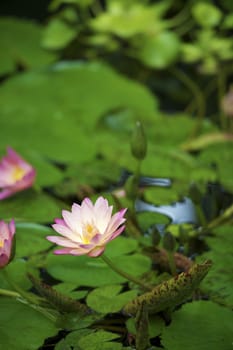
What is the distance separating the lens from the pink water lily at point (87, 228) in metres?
0.92

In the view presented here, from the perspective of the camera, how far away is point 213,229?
1.30 meters

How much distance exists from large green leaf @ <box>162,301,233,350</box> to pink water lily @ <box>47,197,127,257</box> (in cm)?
19

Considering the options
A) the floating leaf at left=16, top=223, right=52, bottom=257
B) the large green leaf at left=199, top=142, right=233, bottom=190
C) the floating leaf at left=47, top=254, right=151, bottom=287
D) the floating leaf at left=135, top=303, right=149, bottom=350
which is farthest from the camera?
the large green leaf at left=199, top=142, right=233, bottom=190

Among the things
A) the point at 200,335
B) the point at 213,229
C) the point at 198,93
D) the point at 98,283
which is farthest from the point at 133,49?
the point at 200,335

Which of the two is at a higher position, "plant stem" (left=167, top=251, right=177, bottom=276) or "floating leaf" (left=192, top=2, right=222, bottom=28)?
"plant stem" (left=167, top=251, right=177, bottom=276)

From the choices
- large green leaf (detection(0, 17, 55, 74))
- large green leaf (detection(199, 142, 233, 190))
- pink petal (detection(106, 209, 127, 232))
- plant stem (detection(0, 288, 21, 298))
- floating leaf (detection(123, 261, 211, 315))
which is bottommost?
large green leaf (detection(199, 142, 233, 190))

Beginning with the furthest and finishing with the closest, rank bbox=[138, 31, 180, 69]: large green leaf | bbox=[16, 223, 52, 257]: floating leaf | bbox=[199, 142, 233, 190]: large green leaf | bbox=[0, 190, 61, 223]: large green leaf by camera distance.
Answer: bbox=[138, 31, 180, 69]: large green leaf, bbox=[199, 142, 233, 190]: large green leaf, bbox=[0, 190, 61, 223]: large green leaf, bbox=[16, 223, 52, 257]: floating leaf

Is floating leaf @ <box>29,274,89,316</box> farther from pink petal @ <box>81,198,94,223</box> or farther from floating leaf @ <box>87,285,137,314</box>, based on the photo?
pink petal @ <box>81,198,94,223</box>

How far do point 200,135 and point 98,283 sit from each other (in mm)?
781

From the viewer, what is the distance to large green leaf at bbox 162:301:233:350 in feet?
3.16

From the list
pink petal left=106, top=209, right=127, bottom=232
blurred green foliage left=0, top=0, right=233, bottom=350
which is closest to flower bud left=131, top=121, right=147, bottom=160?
blurred green foliage left=0, top=0, right=233, bottom=350

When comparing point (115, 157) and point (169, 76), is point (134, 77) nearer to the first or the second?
point (169, 76)

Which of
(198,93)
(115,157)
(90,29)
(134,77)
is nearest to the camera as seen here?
(115,157)

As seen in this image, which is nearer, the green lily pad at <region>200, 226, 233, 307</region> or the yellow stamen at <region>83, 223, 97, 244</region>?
the yellow stamen at <region>83, 223, 97, 244</region>
